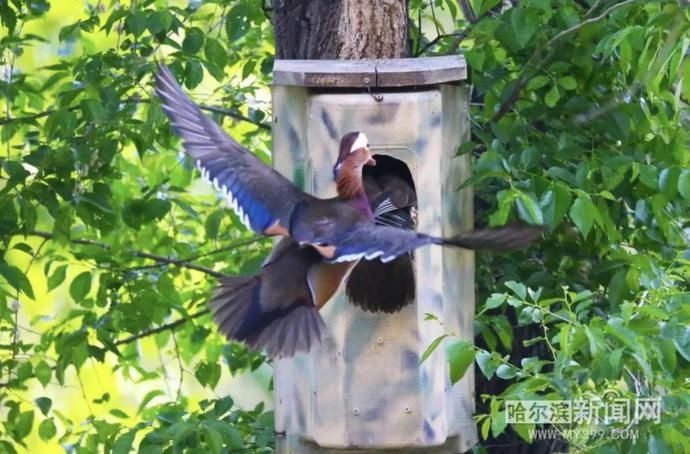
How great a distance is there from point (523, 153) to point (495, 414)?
0.90 meters

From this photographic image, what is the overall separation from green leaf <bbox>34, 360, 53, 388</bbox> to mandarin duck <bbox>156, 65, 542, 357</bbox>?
128 centimetres

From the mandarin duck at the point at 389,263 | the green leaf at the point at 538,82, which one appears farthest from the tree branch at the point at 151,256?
the green leaf at the point at 538,82

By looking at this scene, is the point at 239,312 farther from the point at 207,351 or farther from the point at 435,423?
the point at 207,351

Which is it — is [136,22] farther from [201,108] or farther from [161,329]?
[161,329]

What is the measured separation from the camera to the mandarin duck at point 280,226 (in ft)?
11.3

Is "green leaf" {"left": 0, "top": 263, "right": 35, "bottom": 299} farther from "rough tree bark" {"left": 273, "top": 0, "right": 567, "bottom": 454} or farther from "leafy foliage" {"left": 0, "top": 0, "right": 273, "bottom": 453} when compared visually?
"rough tree bark" {"left": 273, "top": 0, "right": 567, "bottom": 454}

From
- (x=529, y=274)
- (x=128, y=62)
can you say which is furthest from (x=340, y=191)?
(x=128, y=62)

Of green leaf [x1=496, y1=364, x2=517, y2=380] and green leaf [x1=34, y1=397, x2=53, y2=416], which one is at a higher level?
green leaf [x1=496, y1=364, x2=517, y2=380]

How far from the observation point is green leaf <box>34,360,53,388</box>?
481cm

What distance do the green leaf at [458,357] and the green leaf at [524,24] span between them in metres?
1.12

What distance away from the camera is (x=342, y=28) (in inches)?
153

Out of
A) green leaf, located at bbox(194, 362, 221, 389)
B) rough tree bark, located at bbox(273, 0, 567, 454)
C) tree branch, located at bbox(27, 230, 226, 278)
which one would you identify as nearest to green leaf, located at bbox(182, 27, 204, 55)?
rough tree bark, located at bbox(273, 0, 567, 454)

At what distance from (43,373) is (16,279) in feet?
1.98

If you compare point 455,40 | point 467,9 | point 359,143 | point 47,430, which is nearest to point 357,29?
point 359,143
